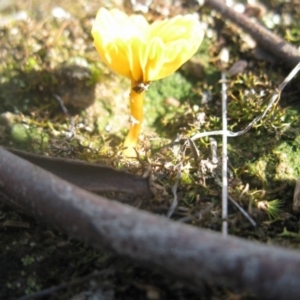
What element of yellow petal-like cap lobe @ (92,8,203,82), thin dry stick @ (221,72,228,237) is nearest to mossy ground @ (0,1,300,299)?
thin dry stick @ (221,72,228,237)

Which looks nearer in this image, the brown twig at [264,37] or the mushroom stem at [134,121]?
the mushroom stem at [134,121]

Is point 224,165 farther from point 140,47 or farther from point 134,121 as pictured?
point 140,47

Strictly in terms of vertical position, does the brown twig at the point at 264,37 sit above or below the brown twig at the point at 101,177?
above

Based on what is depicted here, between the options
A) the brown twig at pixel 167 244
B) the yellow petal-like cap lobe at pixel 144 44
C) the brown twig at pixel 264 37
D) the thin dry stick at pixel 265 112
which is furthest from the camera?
the brown twig at pixel 264 37

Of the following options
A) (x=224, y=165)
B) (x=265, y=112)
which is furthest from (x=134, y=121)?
(x=265, y=112)

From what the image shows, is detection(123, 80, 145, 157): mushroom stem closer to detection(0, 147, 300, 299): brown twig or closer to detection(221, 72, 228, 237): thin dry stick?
detection(221, 72, 228, 237): thin dry stick

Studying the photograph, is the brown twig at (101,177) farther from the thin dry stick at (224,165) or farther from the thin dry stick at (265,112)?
the thin dry stick at (265,112)

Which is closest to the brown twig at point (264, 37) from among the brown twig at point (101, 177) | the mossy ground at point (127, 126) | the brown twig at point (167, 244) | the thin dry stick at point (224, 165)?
the mossy ground at point (127, 126)
